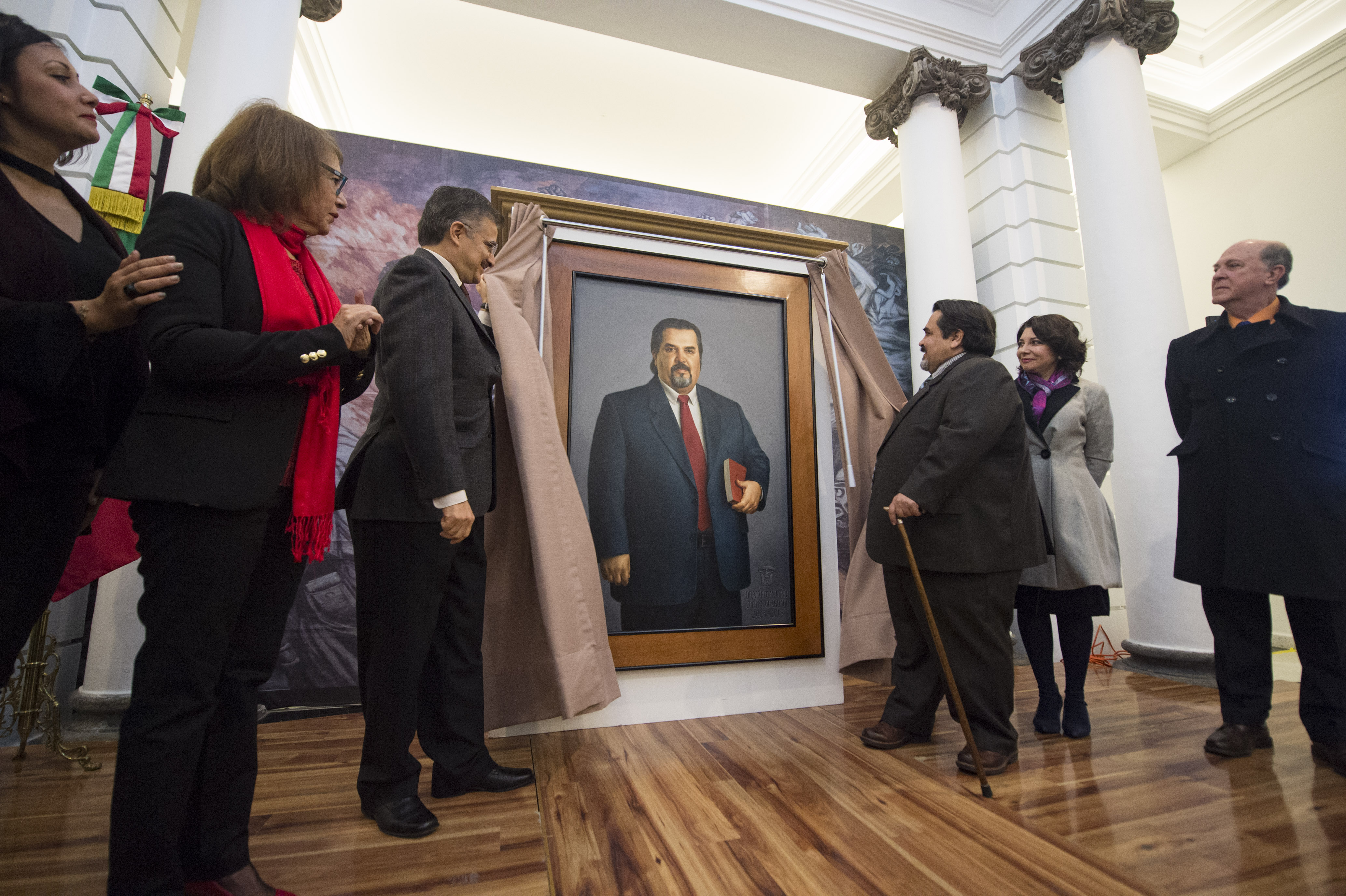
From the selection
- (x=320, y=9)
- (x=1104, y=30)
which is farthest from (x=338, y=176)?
(x=1104, y=30)

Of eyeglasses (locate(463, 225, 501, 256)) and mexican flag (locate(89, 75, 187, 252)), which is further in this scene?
mexican flag (locate(89, 75, 187, 252))

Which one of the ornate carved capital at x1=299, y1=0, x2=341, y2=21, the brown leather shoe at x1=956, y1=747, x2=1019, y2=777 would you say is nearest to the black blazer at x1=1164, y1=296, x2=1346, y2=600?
the brown leather shoe at x1=956, y1=747, x2=1019, y2=777

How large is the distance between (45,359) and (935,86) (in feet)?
17.7

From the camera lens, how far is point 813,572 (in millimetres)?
2830

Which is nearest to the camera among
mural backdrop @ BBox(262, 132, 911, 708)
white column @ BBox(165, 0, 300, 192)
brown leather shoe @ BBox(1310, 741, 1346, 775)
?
brown leather shoe @ BBox(1310, 741, 1346, 775)

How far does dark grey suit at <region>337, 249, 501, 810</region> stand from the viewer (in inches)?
63.5

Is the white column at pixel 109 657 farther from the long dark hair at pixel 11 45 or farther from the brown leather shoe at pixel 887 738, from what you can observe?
the brown leather shoe at pixel 887 738

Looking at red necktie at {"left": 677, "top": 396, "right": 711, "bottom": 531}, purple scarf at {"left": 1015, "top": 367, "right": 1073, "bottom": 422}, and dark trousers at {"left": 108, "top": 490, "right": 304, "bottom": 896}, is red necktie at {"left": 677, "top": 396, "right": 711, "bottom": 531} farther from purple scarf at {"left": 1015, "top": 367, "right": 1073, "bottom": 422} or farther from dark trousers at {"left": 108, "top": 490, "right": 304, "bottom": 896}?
dark trousers at {"left": 108, "top": 490, "right": 304, "bottom": 896}

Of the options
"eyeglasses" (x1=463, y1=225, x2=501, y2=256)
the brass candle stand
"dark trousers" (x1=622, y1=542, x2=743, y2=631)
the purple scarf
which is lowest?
the brass candle stand

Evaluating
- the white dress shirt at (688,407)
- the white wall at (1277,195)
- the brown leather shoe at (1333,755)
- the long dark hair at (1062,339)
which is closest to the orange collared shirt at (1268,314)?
the long dark hair at (1062,339)

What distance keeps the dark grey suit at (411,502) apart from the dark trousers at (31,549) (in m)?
0.59

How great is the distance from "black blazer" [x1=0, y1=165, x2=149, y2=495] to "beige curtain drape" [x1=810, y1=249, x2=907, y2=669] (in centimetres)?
243

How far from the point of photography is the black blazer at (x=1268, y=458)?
2055 millimetres

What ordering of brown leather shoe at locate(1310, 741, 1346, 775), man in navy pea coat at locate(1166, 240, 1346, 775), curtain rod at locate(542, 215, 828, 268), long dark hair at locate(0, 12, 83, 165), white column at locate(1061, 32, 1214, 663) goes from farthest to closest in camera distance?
1. white column at locate(1061, 32, 1214, 663)
2. curtain rod at locate(542, 215, 828, 268)
3. man in navy pea coat at locate(1166, 240, 1346, 775)
4. brown leather shoe at locate(1310, 741, 1346, 775)
5. long dark hair at locate(0, 12, 83, 165)
